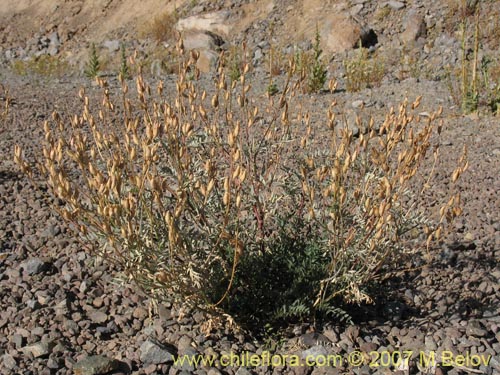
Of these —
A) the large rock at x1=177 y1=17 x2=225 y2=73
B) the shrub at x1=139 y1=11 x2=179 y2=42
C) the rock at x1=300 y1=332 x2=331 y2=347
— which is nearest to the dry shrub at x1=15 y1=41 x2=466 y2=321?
the rock at x1=300 y1=332 x2=331 y2=347

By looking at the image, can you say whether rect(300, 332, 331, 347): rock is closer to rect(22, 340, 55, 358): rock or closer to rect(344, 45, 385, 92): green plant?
rect(22, 340, 55, 358): rock

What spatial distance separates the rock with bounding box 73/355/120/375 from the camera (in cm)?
247

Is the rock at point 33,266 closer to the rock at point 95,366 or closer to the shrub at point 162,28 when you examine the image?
the rock at point 95,366

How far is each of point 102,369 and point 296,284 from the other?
3.00 ft

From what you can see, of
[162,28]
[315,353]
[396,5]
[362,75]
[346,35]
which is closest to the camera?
[315,353]

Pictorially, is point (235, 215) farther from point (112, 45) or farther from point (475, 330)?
point (112, 45)

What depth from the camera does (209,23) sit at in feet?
37.2

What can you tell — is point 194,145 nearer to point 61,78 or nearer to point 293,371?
point 293,371

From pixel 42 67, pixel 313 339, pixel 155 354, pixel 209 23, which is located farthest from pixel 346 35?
pixel 155 354

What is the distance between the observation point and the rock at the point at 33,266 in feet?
10.7

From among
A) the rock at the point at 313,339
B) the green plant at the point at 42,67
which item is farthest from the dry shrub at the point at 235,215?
the green plant at the point at 42,67

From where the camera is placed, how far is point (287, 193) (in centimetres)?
291

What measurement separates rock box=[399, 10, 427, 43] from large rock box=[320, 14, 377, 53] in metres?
0.50

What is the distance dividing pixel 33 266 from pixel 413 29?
759 cm
